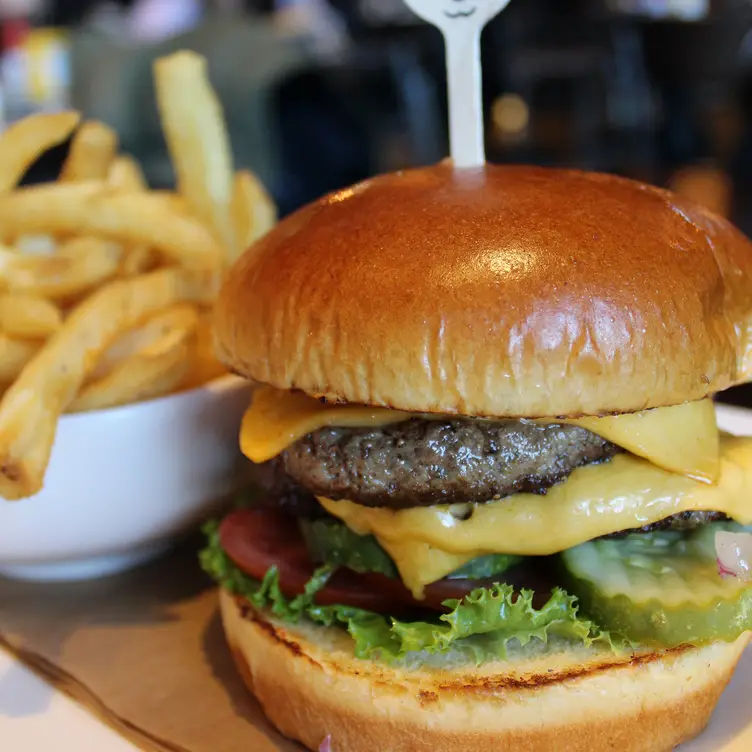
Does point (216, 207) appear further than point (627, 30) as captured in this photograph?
No

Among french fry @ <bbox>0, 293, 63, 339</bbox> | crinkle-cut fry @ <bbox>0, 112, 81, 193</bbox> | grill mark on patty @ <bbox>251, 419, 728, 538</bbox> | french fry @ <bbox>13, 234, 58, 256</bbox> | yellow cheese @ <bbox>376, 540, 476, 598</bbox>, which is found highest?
crinkle-cut fry @ <bbox>0, 112, 81, 193</bbox>

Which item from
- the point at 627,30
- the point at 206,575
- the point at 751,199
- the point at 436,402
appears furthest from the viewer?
the point at 627,30

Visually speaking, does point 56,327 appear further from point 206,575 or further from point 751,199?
point 751,199

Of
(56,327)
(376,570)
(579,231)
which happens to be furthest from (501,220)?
(56,327)

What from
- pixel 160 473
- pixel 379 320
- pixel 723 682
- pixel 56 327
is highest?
pixel 379 320

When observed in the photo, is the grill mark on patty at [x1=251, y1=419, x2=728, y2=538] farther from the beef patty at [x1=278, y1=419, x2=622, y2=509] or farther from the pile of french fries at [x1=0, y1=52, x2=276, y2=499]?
the pile of french fries at [x1=0, y1=52, x2=276, y2=499]

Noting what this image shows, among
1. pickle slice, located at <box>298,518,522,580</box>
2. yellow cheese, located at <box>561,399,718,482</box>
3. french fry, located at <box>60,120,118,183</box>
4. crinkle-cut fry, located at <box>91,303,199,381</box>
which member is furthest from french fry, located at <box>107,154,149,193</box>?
yellow cheese, located at <box>561,399,718,482</box>

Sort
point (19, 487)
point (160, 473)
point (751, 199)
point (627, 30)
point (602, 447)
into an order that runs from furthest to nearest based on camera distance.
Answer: point (627, 30), point (751, 199), point (160, 473), point (19, 487), point (602, 447)
